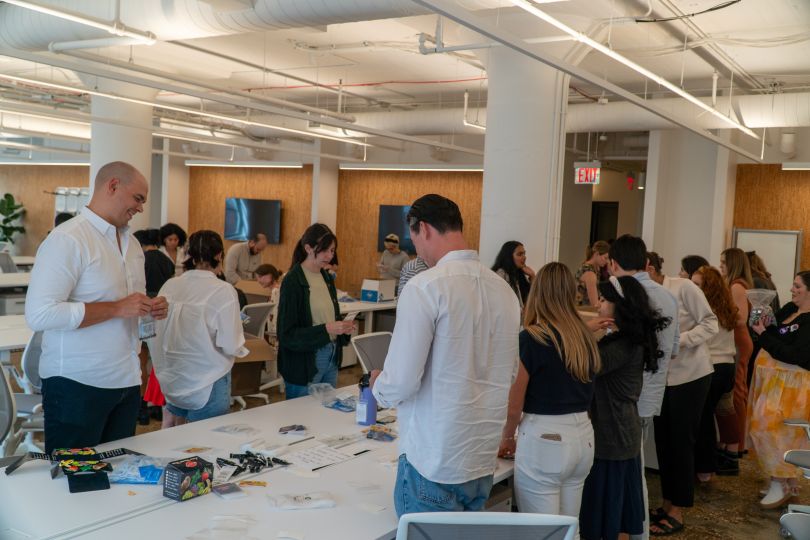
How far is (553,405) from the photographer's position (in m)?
2.85

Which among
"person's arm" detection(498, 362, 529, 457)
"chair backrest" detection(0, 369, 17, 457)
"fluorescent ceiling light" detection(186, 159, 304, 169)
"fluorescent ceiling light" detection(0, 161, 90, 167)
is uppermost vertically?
"fluorescent ceiling light" detection(186, 159, 304, 169)

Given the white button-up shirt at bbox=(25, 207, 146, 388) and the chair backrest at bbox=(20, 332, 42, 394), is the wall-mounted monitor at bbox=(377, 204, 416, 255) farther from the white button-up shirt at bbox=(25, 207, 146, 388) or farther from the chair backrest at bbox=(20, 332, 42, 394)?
the white button-up shirt at bbox=(25, 207, 146, 388)

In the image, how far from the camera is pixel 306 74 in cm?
1071

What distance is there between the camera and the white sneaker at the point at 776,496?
4.79 metres

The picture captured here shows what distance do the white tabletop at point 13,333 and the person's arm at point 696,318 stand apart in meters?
4.23

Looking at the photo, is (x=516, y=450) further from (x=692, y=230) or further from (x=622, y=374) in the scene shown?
(x=692, y=230)

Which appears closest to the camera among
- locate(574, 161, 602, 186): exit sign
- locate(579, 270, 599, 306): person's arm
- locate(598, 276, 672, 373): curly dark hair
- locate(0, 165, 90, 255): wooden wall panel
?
locate(598, 276, 672, 373): curly dark hair

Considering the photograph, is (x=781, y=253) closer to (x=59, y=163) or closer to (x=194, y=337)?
(x=194, y=337)

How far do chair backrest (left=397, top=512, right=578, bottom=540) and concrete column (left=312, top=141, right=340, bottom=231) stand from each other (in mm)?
12183

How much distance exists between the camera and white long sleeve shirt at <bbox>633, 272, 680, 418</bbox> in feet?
12.3

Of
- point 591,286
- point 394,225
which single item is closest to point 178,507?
point 591,286

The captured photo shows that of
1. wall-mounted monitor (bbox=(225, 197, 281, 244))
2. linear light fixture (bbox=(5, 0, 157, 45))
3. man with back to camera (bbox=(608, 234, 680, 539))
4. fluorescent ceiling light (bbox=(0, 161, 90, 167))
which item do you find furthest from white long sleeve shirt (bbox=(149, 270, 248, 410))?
fluorescent ceiling light (bbox=(0, 161, 90, 167))

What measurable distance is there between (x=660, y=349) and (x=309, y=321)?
179 centimetres

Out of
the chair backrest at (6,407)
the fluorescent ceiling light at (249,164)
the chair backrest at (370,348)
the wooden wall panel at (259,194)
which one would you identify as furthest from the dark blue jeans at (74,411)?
the fluorescent ceiling light at (249,164)
